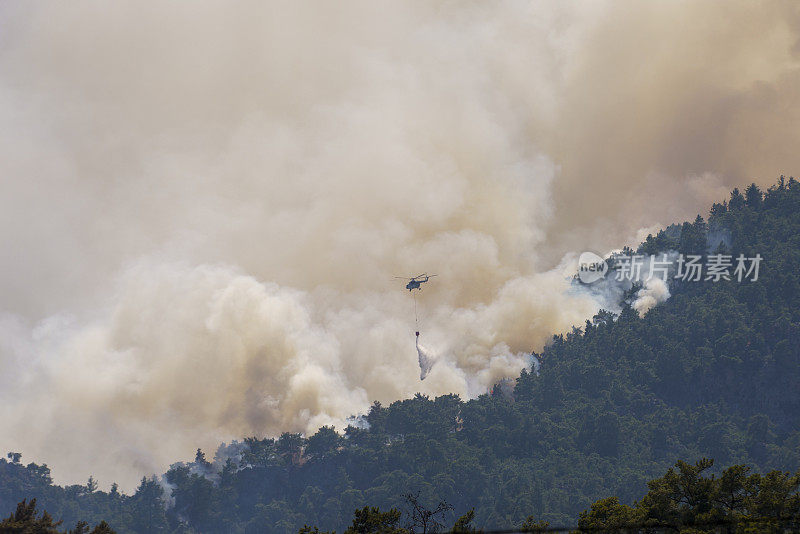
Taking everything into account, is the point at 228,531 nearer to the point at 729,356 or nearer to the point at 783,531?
the point at 729,356

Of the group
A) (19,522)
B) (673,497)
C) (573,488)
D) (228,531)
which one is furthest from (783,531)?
(228,531)

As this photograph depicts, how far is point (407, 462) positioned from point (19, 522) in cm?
11267

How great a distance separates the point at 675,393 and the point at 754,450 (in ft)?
85.3

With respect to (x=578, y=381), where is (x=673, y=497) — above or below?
below

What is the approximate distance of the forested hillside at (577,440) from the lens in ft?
546

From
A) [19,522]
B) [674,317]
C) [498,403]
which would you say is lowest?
[19,522]

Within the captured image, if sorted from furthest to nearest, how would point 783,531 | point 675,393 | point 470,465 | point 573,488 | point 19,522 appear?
point 675,393 → point 470,465 → point 573,488 → point 19,522 → point 783,531

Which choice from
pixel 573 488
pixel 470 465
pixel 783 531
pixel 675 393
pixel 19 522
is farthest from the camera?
pixel 675 393

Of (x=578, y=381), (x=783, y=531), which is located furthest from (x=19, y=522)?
(x=578, y=381)

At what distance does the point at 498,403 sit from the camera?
194 m

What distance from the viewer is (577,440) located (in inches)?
7106

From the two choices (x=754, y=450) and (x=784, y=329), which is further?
(x=784, y=329)

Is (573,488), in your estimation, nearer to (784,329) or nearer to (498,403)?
(498,403)

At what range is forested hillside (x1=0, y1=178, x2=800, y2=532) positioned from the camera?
16650 cm
